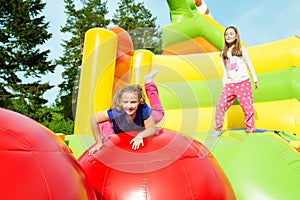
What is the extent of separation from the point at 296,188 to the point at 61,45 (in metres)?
21.9

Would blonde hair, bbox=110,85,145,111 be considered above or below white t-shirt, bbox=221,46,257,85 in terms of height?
below

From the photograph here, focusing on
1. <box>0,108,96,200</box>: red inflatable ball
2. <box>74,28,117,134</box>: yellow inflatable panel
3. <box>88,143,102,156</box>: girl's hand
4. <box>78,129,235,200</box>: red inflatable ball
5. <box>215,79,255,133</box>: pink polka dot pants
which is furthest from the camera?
<box>74,28,117,134</box>: yellow inflatable panel

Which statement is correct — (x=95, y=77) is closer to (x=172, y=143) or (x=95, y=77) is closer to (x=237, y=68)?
(x=237, y=68)

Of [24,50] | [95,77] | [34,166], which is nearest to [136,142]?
[34,166]

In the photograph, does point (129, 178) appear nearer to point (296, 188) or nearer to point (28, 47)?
point (296, 188)

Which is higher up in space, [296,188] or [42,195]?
[42,195]

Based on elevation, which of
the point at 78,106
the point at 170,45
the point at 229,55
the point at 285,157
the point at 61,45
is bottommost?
the point at 285,157

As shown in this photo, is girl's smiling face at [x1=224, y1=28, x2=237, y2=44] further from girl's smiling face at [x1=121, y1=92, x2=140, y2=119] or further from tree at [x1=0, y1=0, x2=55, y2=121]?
tree at [x1=0, y1=0, x2=55, y2=121]

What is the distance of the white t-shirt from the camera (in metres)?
3.49

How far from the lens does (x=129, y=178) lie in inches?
74.2

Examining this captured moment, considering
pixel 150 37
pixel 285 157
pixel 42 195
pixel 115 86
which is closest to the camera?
pixel 42 195

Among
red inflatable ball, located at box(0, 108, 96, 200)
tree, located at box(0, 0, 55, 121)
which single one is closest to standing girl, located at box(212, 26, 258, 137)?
red inflatable ball, located at box(0, 108, 96, 200)

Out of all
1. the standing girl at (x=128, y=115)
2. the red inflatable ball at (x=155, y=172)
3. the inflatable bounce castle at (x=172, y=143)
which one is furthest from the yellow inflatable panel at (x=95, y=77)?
the red inflatable ball at (x=155, y=172)

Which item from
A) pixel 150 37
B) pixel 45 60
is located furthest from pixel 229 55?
pixel 45 60
